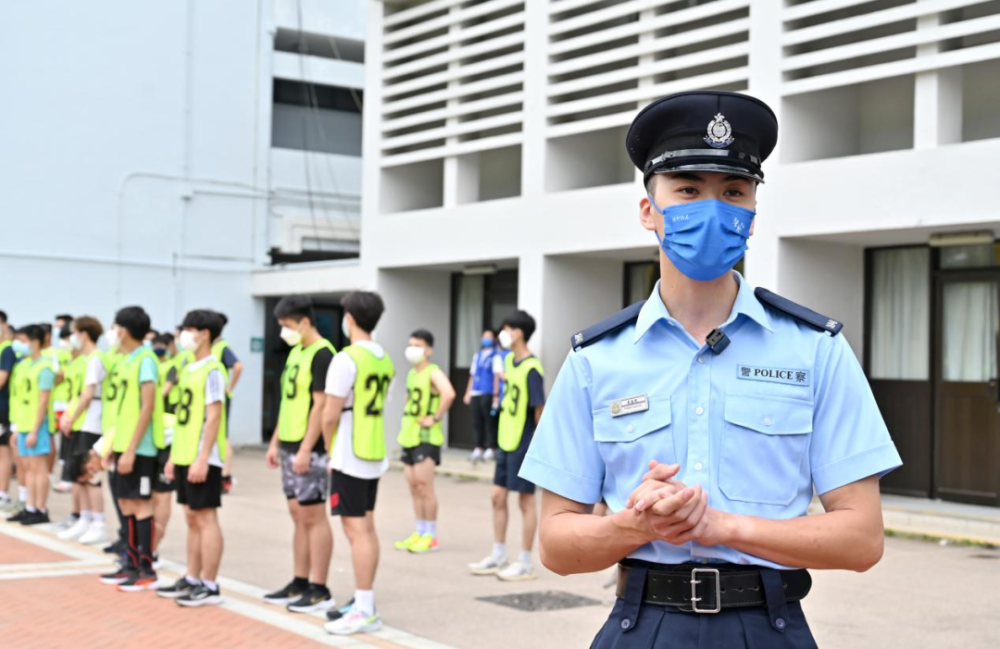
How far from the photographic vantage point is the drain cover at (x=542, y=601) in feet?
28.0

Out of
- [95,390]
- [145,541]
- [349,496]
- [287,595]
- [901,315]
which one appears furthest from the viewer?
[901,315]

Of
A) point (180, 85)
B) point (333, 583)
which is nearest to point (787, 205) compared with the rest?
point (333, 583)

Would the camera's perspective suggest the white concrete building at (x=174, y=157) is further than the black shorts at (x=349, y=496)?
Yes

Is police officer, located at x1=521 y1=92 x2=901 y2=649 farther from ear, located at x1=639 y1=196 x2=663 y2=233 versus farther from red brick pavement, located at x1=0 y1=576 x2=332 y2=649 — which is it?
red brick pavement, located at x1=0 y1=576 x2=332 y2=649

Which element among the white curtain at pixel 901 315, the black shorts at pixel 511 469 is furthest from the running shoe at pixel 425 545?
the white curtain at pixel 901 315

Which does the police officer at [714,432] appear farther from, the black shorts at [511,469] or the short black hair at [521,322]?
the short black hair at [521,322]

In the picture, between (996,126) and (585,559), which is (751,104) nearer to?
(585,559)

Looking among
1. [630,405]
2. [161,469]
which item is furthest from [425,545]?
[630,405]

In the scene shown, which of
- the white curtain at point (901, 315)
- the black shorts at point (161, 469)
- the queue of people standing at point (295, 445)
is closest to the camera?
the queue of people standing at point (295, 445)

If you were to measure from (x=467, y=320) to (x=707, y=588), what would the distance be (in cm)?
1815

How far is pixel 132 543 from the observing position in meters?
9.20

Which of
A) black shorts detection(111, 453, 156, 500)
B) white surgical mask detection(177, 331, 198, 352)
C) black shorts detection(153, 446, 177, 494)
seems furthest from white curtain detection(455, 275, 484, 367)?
white surgical mask detection(177, 331, 198, 352)

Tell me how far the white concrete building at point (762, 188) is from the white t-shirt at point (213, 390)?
7.04m

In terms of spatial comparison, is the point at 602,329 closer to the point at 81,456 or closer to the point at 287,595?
the point at 287,595
